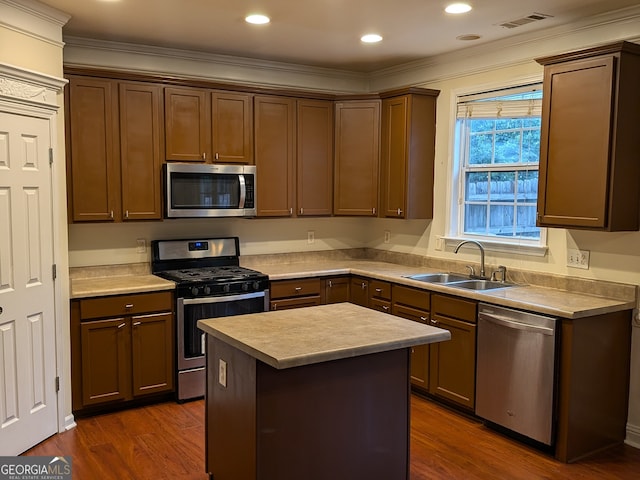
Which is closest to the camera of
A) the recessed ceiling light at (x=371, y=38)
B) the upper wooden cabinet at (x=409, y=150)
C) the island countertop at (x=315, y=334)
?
the island countertop at (x=315, y=334)

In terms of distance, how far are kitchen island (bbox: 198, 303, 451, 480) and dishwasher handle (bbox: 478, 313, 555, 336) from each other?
94 centimetres

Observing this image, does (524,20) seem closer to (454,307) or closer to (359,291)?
(454,307)

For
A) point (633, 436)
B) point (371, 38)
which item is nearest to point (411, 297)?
point (633, 436)

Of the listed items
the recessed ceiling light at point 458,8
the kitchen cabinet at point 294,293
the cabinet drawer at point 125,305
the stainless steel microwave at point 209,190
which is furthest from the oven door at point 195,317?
the recessed ceiling light at point 458,8

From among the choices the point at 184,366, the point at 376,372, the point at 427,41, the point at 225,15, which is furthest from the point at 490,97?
the point at 184,366

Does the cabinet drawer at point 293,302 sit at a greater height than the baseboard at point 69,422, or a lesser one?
greater

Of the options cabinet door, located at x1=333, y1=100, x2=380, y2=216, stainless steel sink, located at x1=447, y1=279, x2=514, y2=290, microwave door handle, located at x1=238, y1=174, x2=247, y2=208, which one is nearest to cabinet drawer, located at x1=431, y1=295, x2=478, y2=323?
stainless steel sink, located at x1=447, y1=279, x2=514, y2=290

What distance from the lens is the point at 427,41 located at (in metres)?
4.25

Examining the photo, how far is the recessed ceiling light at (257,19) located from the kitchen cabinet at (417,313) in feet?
7.00

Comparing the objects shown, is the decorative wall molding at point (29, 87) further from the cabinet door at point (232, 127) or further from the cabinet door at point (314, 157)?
the cabinet door at point (314, 157)

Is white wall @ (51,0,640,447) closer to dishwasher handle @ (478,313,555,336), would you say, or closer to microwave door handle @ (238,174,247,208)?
microwave door handle @ (238,174,247,208)

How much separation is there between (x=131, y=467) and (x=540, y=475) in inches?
88.9

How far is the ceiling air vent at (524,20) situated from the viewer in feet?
11.8

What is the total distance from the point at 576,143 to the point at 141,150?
2.95 metres
